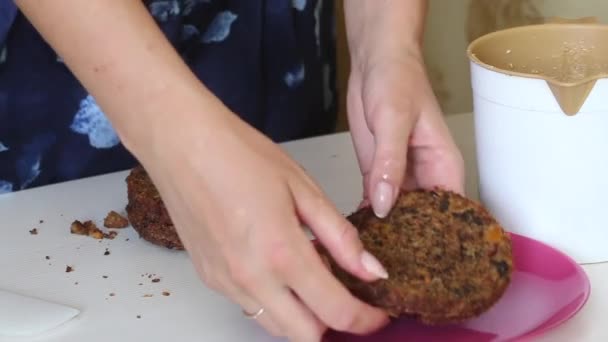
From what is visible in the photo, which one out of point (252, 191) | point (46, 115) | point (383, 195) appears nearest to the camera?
point (252, 191)

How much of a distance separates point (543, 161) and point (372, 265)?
0.18 metres

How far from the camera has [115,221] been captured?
879 mm

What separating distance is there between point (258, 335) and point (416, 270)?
132 millimetres

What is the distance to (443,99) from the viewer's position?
1353 millimetres

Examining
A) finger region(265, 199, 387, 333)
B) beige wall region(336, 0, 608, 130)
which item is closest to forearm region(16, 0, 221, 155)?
finger region(265, 199, 387, 333)

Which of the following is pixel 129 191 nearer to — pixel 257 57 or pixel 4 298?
pixel 4 298

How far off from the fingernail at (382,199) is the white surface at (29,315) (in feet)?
0.81

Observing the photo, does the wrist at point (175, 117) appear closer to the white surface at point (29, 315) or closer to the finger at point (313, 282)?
the finger at point (313, 282)

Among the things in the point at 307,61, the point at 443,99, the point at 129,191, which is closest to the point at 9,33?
the point at 129,191

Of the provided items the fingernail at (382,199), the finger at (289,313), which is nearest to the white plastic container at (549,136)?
the fingernail at (382,199)

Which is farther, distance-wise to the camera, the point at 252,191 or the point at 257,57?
the point at 257,57

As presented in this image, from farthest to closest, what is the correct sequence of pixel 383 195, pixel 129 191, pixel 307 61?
pixel 307 61 < pixel 129 191 < pixel 383 195

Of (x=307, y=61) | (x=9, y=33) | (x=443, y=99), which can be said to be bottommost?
(x=443, y=99)

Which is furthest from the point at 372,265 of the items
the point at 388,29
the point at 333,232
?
the point at 388,29
